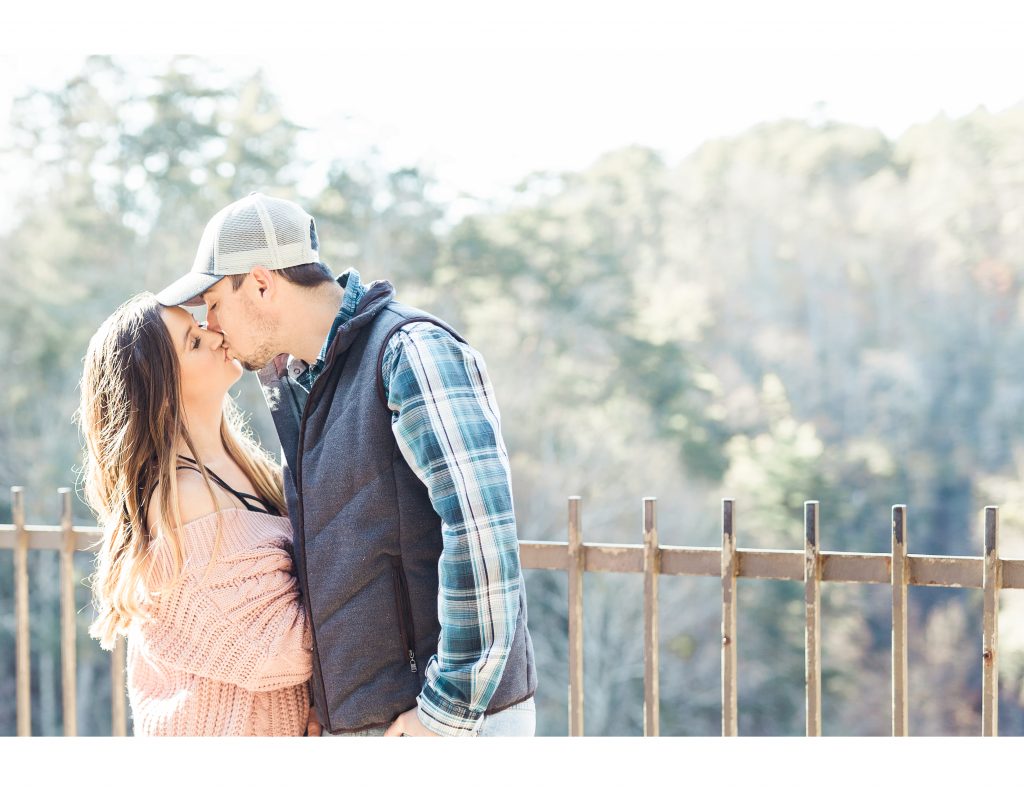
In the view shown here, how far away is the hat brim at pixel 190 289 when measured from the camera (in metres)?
1.90

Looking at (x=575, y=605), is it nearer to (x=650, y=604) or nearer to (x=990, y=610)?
(x=650, y=604)

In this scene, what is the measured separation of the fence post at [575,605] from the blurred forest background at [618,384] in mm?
11656

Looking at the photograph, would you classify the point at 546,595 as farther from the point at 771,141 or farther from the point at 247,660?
the point at 247,660

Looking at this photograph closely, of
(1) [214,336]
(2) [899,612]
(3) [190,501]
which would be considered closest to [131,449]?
(3) [190,501]

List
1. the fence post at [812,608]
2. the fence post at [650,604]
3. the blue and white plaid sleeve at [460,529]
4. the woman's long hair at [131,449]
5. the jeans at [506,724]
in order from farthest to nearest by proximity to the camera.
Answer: the fence post at [650,604] → the fence post at [812,608] → the woman's long hair at [131,449] → the jeans at [506,724] → the blue and white plaid sleeve at [460,529]

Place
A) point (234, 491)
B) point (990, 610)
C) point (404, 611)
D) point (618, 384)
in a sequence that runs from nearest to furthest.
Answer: point (404, 611)
point (234, 491)
point (990, 610)
point (618, 384)

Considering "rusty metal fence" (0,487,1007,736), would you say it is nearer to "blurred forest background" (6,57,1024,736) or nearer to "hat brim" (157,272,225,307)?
"hat brim" (157,272,225,307)

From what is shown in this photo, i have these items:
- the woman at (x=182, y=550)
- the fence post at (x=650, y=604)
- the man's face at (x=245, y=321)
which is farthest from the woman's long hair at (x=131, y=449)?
the fence post at (x=650, y=604)

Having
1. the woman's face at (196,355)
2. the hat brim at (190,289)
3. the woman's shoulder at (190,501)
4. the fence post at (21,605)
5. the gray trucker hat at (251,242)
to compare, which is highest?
the gray trucker hat at (251,242)

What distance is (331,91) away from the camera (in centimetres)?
1652

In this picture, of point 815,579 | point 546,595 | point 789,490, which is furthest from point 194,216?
point 815,579

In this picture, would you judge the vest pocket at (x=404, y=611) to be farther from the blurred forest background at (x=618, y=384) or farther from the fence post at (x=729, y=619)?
the blurred forest background at (x=618, y=384)

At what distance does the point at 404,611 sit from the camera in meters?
1.74

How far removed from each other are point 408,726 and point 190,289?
86 cm
